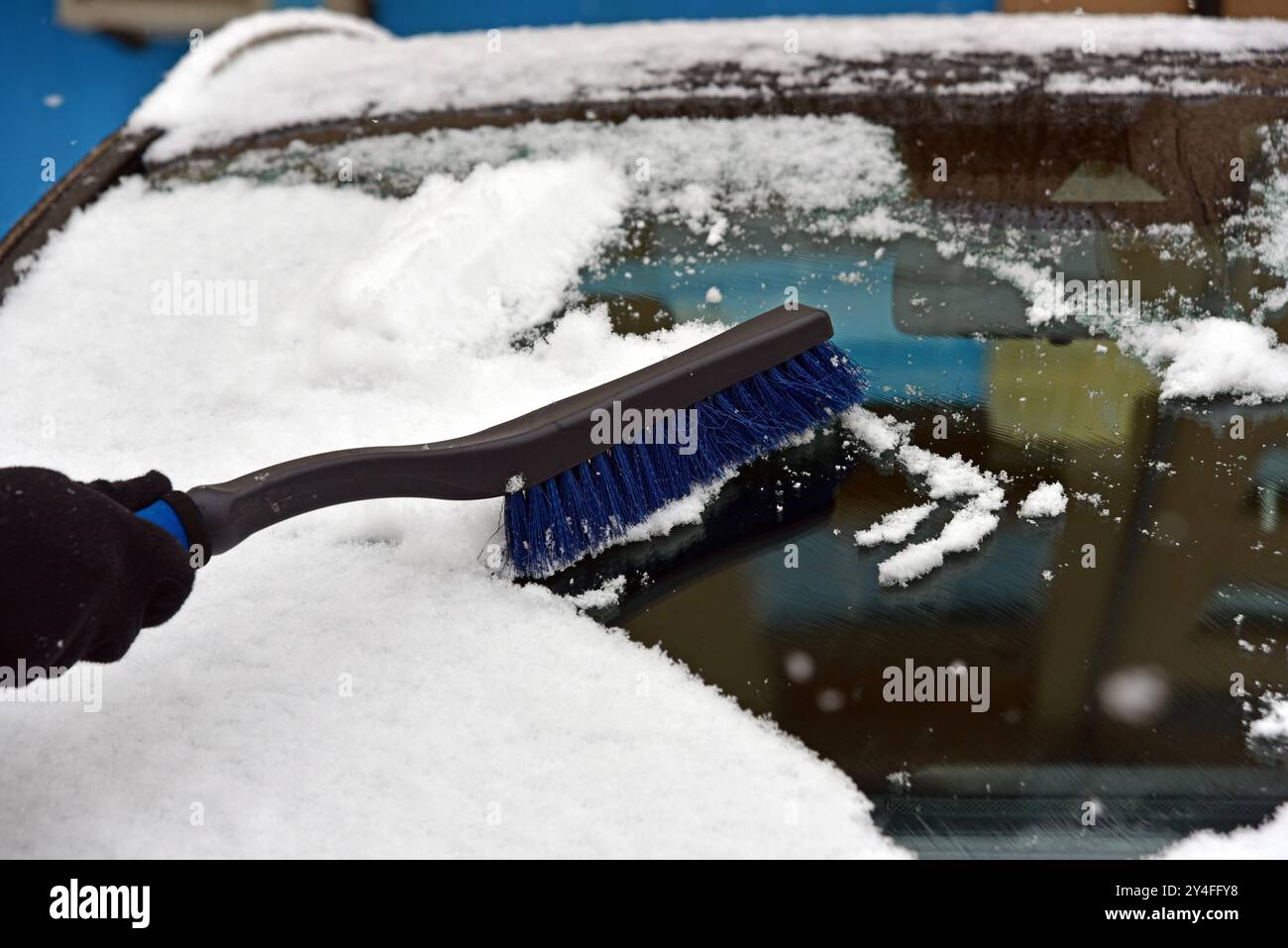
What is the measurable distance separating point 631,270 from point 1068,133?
0.53 meters

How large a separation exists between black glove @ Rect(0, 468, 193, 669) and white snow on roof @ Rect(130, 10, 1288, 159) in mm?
856

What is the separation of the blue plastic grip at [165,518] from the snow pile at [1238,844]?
650mm

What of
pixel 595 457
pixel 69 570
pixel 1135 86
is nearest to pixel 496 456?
pixel 595 457

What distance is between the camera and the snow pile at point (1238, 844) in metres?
0.63

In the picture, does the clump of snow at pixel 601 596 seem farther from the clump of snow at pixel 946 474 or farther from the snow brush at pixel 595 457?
the clump of snow at pixel 946 474

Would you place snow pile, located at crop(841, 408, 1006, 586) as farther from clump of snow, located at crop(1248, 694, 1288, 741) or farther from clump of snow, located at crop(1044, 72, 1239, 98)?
clump of snow, located at crop(1044, 72, 1239, 98)

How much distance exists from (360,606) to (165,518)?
0.16m

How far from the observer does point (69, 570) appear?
0.62 metres

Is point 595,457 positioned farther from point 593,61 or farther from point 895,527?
point 593,61

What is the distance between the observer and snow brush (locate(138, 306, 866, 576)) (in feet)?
2.60

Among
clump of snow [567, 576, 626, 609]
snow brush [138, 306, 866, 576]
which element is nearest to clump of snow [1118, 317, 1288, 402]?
snow brush [138, 306, 866, 576]

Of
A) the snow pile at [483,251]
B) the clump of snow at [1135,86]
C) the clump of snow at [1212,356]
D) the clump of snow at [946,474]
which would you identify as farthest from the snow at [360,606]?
the clump of snow at [1135,86]
